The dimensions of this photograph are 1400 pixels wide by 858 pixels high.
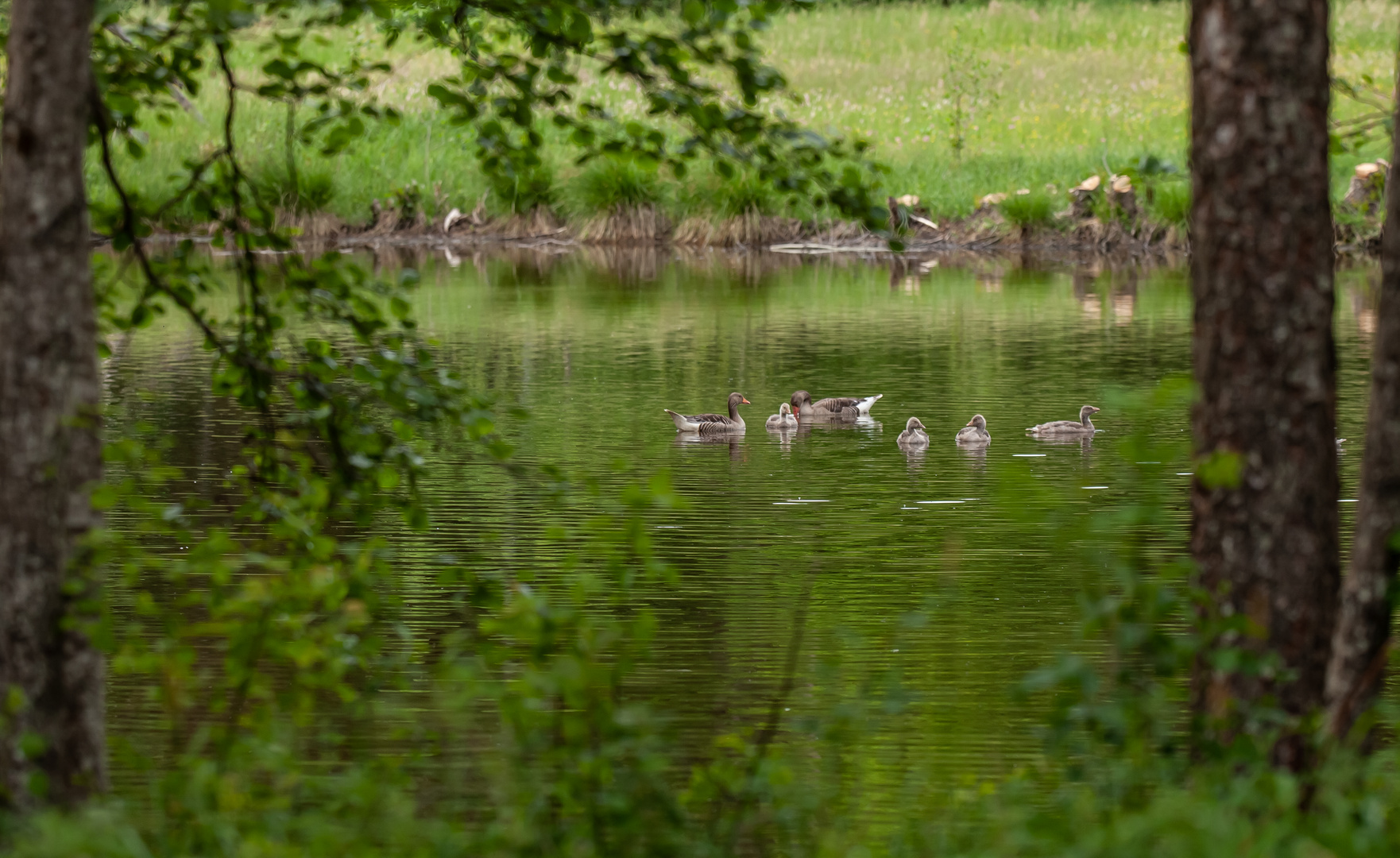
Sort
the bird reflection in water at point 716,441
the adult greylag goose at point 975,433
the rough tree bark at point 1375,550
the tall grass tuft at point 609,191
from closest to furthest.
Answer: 1. the rough tree bark at point 1375,550
2. the adult greylag goose at point 975,433
3. the bird reflection in water at point 716,441
4. the tall grass tuft at point 609,191

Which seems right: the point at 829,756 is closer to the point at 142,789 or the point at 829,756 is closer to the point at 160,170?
the point at 142,789

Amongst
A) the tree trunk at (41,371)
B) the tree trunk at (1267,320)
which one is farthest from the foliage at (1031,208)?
the tree trunk at (41,371)

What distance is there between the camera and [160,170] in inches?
1603

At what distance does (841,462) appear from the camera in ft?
53.4

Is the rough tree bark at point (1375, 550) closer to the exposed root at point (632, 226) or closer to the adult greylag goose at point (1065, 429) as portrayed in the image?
the adult greylag goose at point (1065, 429)

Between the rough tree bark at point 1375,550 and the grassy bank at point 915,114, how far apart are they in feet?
90.3

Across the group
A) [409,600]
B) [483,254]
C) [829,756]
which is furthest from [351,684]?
[483,254]

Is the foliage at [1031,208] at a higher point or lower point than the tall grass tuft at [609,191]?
lower

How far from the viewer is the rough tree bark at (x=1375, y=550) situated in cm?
538

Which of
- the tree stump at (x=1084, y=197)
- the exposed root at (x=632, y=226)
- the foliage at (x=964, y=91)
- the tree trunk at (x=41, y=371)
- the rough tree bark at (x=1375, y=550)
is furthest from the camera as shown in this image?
the foliage at (x=964, y=91)

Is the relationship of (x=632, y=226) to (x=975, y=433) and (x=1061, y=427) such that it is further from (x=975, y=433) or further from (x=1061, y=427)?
(x=975, y=433)

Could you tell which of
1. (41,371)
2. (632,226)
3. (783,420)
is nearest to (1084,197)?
(632,226)

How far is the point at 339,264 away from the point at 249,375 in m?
0.55

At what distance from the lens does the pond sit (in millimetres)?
8609
